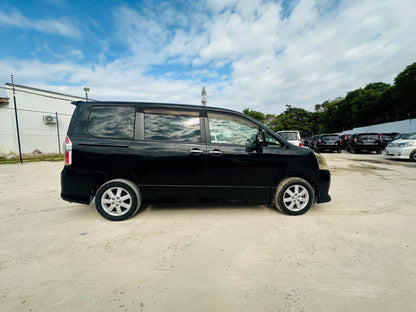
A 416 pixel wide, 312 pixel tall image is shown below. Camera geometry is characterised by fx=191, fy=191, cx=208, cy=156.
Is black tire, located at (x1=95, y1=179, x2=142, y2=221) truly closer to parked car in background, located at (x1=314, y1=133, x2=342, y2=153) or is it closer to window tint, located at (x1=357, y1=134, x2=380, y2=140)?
parked car in background, located at (x1=314, y1=133, x2=342, y2=153)

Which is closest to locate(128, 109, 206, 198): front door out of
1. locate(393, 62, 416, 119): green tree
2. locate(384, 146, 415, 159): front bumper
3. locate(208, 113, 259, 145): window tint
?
locate(208, 113, 259, 145): window tint

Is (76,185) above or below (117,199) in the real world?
above

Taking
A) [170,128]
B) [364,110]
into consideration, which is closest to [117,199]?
[170,128]

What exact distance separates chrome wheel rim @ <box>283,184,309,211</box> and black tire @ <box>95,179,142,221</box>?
96.2 inches

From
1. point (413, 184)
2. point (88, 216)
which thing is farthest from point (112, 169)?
point (413, 184)

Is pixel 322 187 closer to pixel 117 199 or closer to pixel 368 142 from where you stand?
pixel 117 199

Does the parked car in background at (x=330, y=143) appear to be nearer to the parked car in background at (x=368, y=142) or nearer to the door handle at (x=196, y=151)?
the parked car in background at (x=368, y=142)

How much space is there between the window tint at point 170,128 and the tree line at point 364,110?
13222 millimetres

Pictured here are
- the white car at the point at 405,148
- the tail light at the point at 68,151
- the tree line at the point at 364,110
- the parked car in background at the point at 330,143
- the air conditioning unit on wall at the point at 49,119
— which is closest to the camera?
the tail light at the point at 68,151

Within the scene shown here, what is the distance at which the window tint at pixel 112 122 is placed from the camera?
9.93ft

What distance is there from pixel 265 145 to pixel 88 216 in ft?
10.5

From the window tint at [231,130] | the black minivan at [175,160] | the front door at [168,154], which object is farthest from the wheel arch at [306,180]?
the front door at [168,154]

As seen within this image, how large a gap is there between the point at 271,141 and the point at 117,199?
271cm

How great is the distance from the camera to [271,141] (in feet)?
10.9
